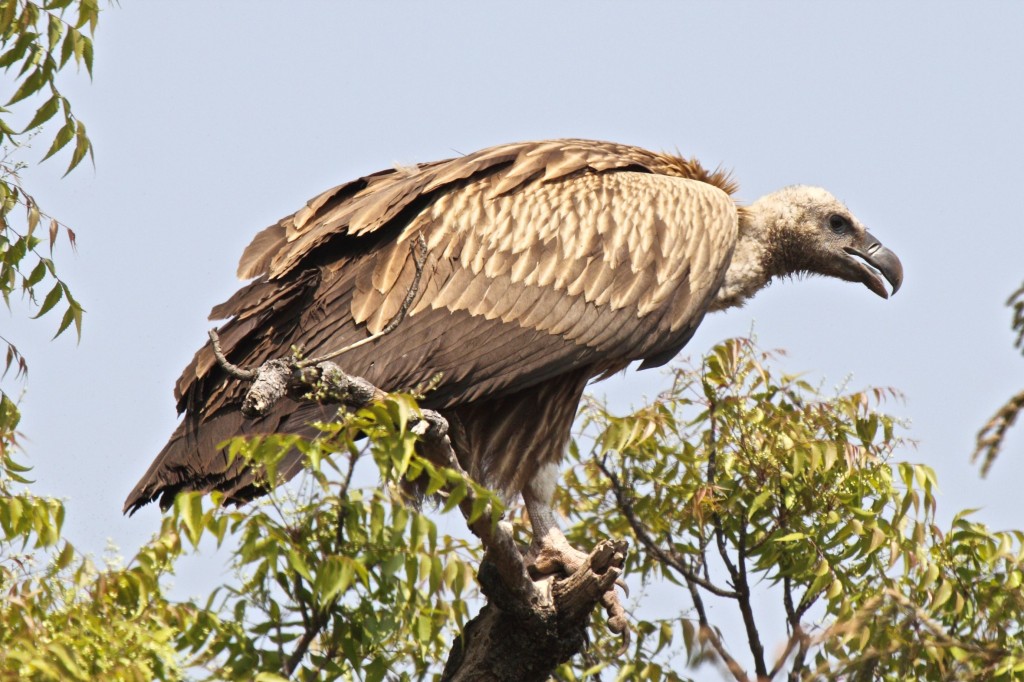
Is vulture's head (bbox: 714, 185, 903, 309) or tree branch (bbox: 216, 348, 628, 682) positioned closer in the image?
tree branch (bbox: 216, 348, 628, 682)

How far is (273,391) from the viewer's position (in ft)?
14.5

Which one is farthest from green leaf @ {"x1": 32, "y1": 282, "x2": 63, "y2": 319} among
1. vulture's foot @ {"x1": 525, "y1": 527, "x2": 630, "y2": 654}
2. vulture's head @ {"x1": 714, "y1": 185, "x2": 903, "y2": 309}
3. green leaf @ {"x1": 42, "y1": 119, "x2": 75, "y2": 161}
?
vulture's head @ {"x1": 714, "y1": 185, "x2": 903, "y2": 309}

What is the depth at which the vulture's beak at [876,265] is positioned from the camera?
8.45 meters

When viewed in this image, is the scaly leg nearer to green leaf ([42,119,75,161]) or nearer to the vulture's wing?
the vulture's wing

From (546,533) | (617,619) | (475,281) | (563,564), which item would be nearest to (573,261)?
(475,281)

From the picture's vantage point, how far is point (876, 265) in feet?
28.2

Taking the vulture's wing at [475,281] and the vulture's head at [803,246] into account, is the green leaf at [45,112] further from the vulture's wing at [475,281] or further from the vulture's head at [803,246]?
the vulture's head at [803,246]

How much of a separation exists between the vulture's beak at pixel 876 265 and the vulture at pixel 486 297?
49.0 inches

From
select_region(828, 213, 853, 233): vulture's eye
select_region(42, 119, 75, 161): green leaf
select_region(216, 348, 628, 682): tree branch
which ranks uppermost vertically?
select_region(828, 213, 853, 233): vulture's eye

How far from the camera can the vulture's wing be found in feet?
21.2

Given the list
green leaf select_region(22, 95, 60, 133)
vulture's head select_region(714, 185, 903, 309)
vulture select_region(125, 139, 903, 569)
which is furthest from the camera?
vulture's head select_region(714, 185, 903, 309)

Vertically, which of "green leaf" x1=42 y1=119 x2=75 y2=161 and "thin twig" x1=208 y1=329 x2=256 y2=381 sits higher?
"green leaf" x1=42 y1=119 x2=75 y2=161

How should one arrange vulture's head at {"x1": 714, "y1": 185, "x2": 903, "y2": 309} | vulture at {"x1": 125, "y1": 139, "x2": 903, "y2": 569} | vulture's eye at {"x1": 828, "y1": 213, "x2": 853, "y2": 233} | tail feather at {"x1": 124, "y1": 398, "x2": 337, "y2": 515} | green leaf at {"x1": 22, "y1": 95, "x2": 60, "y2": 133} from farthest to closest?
1. vulture's eye at {"x1": 828, "y1": 213, "x2": 853, "y2": 233}
2. vulture's head at {"x1": 714, "y1": 185, "x2": 903, "y2": 309}
3. vulture at {"x1": 125, "y1": 139, "x2": 903, "y2": 569}
4. tail feather at {"x1": 124, "y1": 398, "x2": 337, "y2": 515}
5. green leaf at {"x1": 22, "y1": 95, "x2": 60, "y2": 133}

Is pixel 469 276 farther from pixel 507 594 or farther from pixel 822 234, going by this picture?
pixel 822 234
